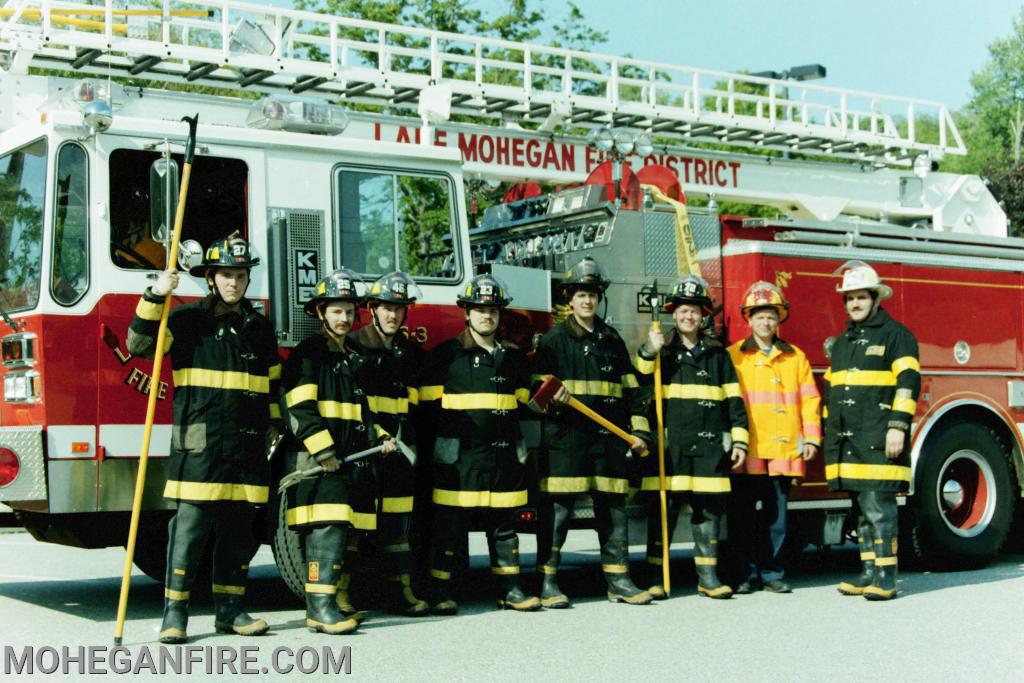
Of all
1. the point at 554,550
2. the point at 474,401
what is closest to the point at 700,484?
the point at 554,550

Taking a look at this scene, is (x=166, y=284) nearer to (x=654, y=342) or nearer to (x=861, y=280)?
(x=654, y=342)

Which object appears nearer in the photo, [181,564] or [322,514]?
[181,564]

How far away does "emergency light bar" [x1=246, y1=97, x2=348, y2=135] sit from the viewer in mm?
7652

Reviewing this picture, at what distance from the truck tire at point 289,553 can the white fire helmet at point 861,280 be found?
3.85 m

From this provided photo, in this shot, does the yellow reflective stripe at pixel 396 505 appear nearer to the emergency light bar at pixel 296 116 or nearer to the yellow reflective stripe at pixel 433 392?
the yellow reflective stripe at pixel 433 392

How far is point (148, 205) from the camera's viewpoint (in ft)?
23.5

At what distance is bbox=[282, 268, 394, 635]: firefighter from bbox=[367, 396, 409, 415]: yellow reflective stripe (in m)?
0.17

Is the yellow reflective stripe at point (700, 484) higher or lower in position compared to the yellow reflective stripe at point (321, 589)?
higher

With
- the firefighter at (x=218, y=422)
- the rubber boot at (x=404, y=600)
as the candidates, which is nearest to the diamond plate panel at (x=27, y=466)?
the firefighter at (x=218, y=422)

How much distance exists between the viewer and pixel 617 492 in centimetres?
805

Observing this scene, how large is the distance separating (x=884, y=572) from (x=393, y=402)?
10.6 feet

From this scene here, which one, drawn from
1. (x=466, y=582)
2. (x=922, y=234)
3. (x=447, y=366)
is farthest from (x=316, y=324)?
(x=922, y=234)

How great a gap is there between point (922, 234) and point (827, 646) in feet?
14.2

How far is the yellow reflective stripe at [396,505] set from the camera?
7520mm
